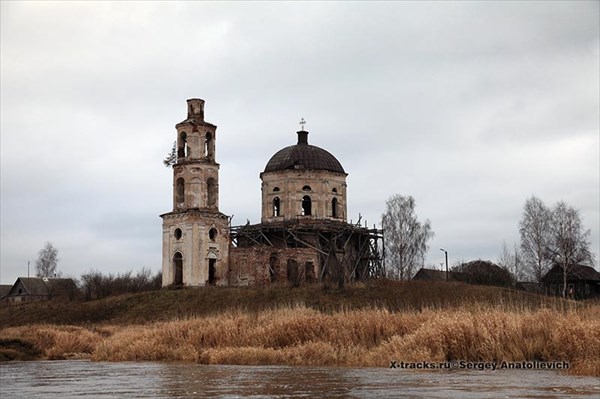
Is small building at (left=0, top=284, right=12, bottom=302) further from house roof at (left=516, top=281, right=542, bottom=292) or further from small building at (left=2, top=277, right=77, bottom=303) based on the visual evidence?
house roof at (left=516, top=281, right=542, bottom=292)

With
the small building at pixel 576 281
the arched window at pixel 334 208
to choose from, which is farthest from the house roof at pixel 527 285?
the arched window at pixel 334 208

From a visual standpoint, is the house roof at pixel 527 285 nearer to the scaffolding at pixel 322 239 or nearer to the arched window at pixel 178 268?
the scaffolding at pixel 322 239

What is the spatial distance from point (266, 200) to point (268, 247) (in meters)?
5.92

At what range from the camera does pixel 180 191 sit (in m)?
51.4

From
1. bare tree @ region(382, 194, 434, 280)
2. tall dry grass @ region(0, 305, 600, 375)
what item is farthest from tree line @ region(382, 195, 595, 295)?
tall dry grass @ region(0, 305, 600, 375)

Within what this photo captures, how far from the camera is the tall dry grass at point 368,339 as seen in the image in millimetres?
16641

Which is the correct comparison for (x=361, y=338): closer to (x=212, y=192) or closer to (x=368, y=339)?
(x=368, y=339)

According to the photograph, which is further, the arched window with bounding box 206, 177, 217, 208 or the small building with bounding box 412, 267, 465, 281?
the small building with bounding box 412, 267, 465, 281

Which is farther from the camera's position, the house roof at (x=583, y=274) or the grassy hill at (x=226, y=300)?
the house roof at (x=583, y=274)

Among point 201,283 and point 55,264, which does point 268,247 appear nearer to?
point 201,283

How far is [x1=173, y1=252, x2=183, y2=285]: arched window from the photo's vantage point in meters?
50.5

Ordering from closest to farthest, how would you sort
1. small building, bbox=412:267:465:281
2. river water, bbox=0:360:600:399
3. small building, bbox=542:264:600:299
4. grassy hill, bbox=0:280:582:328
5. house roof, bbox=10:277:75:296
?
1. river water, bbox=0:360:600:399
2. grassy hill, bbox=0:280:582:328
3. small building, bbox=542:264:600:299
4. small building, bbox=412:267:465:281
5. house roof, bbox=10:277:75:296

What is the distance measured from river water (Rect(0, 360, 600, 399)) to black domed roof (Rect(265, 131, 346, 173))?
37461 mm

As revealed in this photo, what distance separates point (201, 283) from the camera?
49.3 m
